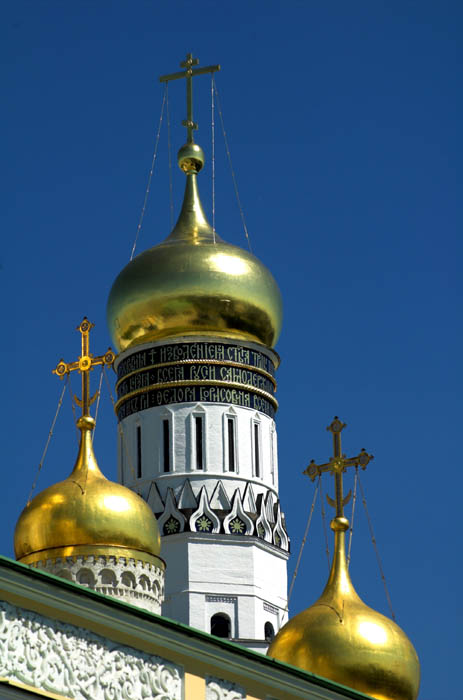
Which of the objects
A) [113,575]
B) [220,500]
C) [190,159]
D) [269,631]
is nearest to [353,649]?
[113,575]

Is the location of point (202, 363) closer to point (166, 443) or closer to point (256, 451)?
point (166, 443)

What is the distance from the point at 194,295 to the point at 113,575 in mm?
6652

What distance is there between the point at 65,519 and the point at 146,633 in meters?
6.14

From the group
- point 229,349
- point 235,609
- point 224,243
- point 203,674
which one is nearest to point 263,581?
point 235,609

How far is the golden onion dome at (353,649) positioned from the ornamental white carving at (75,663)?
5.74 m

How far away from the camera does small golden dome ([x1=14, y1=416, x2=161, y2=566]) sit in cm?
1998

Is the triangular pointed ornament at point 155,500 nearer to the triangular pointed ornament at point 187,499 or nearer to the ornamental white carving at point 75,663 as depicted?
the triangular pointed ornament at point 187,499

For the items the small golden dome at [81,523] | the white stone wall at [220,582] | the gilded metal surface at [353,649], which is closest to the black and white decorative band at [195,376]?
the white stone wall at [220,582]

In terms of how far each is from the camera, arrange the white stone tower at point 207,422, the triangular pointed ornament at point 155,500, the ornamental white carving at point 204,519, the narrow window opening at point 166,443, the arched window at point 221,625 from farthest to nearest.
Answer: the narrow window opening at point 166,443, the triangular pointed ornament at point 155,500, the ornamental white carving at point 204,519, the white stone tower at point 207,422, the arched window at point 221,625

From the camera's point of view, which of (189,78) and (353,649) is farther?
(189,78)

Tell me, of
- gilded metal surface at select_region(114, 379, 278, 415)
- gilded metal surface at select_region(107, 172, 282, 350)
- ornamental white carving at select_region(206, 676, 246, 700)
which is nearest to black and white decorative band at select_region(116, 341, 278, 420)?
gilded metal surface at select_region(114, 379, 278, 415)

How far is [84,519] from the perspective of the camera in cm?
2000

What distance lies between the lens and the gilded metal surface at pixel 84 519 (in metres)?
20.0

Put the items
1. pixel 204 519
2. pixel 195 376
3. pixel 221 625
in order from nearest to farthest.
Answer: pixel 221 625 < pixel 204 519 < pixel 195 376
